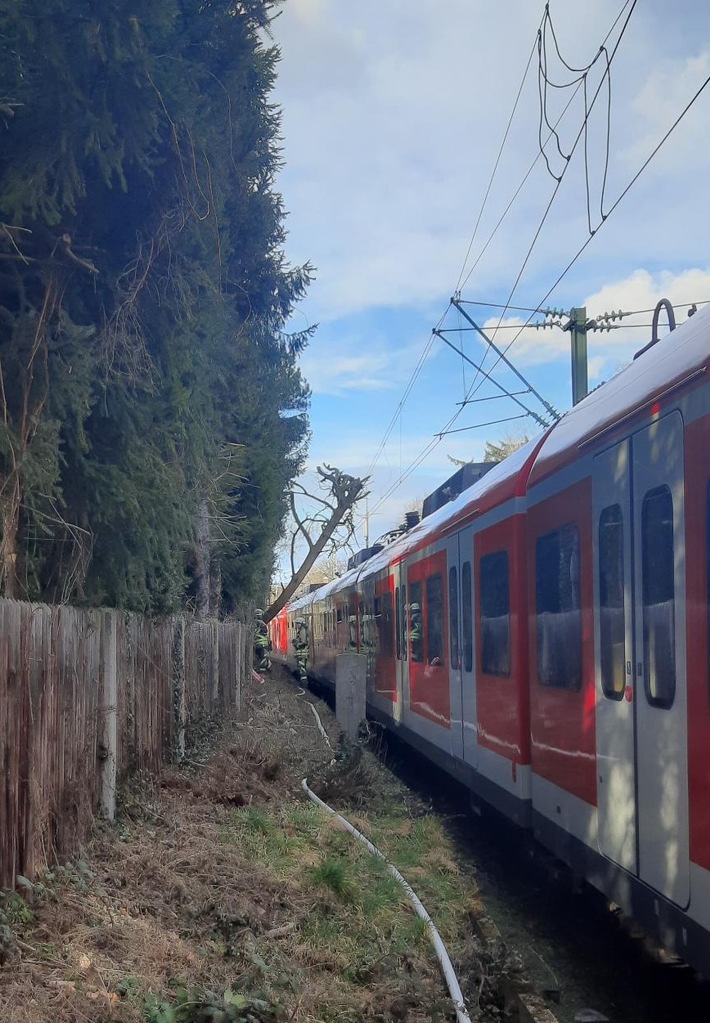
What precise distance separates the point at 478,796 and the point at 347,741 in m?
3.55

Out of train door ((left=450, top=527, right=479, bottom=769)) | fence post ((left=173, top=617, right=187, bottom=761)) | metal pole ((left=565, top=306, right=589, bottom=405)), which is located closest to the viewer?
train door ((left=450, top=527, right=479, bottom=769))

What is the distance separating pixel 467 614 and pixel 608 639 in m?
3.85

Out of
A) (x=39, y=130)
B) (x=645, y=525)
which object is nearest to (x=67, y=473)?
(x=39, y=130)

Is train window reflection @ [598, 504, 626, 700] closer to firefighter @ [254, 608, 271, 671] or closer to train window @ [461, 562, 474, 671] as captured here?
train window @ [461, 562, 474, 671]

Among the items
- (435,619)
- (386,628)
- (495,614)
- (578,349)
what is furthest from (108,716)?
(578,349)

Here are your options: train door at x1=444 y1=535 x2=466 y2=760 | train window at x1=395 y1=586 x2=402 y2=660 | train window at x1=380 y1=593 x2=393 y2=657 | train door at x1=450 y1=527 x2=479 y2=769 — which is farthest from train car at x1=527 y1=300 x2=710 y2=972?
train window at x1=380 y1=593 x2=393 y2=657

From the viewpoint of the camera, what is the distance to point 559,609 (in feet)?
21.1

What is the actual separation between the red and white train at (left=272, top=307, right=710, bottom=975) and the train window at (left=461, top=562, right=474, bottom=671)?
1.1 inches

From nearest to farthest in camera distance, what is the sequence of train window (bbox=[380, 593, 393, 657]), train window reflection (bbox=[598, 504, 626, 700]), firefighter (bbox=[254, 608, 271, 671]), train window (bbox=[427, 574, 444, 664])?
train window reflection (bbox=[598, 504, 626, 700]), train window (bbox=[427, 574, 444, 664]), train window (bbox=[380, 593, 393, 657]), firefighter (bbox=[254, 608, 271, 671])

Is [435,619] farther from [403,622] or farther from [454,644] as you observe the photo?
[403,622]

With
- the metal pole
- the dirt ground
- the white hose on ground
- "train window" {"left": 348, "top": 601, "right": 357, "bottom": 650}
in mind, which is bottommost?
the white hose on ground

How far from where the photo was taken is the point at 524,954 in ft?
21.2

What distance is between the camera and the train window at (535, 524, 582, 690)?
19.8ft

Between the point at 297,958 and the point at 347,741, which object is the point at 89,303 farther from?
the point at 347,741
